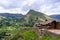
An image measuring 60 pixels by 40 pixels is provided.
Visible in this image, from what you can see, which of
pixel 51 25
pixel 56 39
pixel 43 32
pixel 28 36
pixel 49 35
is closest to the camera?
pixel 56 39

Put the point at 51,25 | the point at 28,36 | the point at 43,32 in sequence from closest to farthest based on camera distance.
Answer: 1. the point at 43,32
2. the point at 28,36
3. the point at 51,25

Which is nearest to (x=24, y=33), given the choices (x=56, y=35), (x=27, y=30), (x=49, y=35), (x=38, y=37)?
(x=27, y=30)

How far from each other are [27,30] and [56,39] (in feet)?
53.9

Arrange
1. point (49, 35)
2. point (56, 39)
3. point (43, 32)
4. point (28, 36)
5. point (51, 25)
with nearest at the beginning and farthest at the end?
point (56, 39) → point (49, 35) → point (43, 32) → point (28, 36) → point (51, 25)

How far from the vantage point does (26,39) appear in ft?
185

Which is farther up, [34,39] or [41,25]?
[41,25]

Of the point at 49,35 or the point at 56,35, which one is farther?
the point at 49,35

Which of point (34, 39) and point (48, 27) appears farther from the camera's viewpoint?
point (48, 27)

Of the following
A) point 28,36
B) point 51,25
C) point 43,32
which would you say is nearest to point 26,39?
point 28,36

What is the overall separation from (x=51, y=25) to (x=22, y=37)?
34.3 feet

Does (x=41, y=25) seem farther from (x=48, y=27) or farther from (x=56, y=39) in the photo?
(x=56, y=39)

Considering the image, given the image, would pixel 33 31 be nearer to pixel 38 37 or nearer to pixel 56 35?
pixel 38 37

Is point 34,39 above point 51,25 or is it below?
below

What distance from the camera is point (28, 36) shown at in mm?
57500
